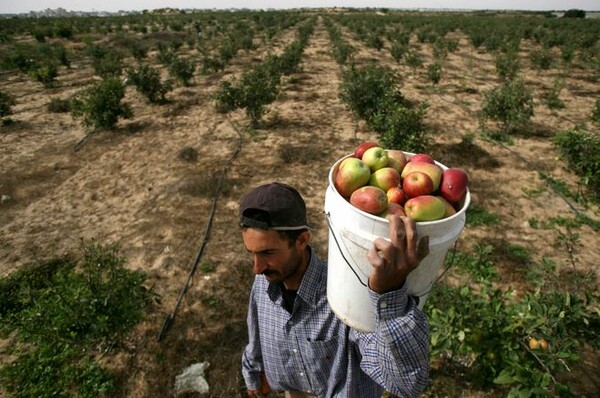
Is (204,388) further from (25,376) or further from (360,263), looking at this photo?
(360,263)

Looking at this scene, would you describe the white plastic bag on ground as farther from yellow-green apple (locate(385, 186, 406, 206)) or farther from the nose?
yellow-green apple (locate(385, 186, 406, 206))

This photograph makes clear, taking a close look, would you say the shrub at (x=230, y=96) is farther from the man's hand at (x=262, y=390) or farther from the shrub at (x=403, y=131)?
the man's hand at (x=262, y=390)

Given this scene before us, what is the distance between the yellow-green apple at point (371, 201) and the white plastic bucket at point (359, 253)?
0.05 metres

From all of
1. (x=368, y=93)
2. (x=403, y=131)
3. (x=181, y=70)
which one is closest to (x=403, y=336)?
(x=403, y=131)

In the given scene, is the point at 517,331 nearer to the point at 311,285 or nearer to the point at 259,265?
the point at 311,285

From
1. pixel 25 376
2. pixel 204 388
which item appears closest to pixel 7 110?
pixel 25 376

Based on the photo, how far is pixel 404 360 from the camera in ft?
4.19

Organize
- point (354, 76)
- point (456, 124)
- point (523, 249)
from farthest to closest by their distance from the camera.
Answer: point (456, 124) → point (354, 76) → point (523, 249)


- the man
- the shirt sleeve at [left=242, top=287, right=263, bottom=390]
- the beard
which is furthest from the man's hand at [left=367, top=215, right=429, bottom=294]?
the shirt sleeve at [left=242, top=287, right=263, bottom=390]

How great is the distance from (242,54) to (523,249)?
70.1 ft

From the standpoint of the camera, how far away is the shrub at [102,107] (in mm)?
9398

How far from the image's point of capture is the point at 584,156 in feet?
22.6

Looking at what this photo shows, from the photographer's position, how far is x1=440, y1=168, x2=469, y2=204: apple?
1487 millimetres

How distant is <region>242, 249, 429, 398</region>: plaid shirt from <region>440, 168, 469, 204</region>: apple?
68cm
